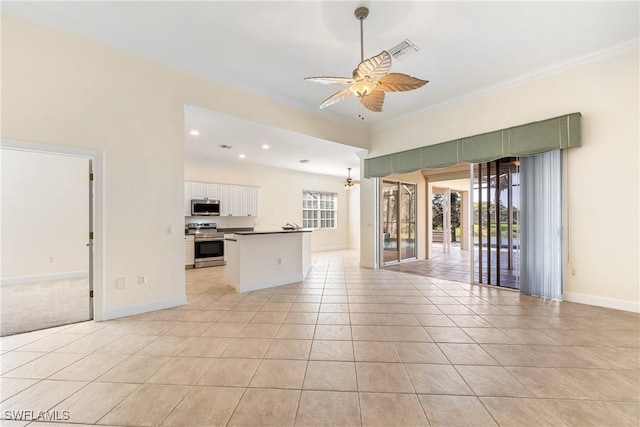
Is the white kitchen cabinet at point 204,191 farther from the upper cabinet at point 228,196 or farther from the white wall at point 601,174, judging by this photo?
the white wall at point 601,174

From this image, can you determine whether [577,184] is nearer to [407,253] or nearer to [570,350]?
[570,350]

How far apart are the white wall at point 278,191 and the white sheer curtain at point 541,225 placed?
21.7 ft

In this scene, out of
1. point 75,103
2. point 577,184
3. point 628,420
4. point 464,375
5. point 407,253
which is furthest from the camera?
point 407,253

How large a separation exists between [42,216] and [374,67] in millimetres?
6811

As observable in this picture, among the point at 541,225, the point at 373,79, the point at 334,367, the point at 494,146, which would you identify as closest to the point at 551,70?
the point at 494,146

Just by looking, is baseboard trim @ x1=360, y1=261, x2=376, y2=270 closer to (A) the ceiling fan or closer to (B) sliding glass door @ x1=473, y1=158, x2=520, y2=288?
(B) sliding glass door @ x1=473, y1=158, x2=520, y2=288

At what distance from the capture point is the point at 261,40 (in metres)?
3.37

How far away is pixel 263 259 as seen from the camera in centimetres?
482

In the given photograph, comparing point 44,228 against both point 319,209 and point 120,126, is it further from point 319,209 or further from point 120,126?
point 319,209

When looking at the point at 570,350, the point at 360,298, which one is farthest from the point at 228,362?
the point at 570,350

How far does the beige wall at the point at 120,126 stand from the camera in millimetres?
2867

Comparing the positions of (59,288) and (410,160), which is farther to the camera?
(410,160)

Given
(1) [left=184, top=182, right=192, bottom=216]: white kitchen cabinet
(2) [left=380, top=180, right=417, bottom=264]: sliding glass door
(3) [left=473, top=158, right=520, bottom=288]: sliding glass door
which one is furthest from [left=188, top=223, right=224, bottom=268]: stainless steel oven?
(3) [left=473, top=158, right=520, bottom=288]: sliding glass door

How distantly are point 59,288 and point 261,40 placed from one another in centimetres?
537
